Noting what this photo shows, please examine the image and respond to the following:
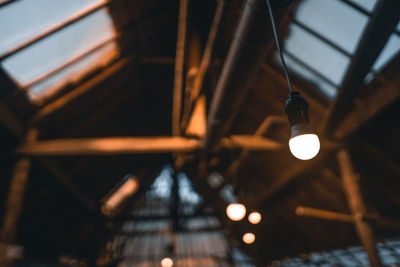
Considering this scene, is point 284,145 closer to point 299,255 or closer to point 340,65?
point 340,65

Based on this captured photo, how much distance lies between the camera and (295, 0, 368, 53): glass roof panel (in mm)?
4161

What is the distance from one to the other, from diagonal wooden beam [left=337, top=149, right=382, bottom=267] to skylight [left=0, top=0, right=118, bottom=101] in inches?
207

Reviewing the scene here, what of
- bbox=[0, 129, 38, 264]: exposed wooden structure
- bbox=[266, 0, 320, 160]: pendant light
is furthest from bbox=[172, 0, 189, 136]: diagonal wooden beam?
bbox=[266, 0, 320, 160]: pendant light

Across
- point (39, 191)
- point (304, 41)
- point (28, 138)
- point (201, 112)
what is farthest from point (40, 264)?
point (304, 41)

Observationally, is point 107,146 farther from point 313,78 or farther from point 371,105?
point 371,105

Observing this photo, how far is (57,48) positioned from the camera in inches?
181

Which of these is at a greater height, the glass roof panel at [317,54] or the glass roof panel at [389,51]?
the glass roof panel at [317,54]

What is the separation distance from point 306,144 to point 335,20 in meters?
3.45

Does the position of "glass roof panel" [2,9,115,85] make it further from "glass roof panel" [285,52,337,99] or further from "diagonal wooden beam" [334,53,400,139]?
"diagonal wooden beam" [334,53,400,139]

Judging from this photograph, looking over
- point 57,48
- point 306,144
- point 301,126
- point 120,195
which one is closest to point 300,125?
point 301,126

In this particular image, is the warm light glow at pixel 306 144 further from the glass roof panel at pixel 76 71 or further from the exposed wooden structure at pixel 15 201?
the exposed wooden structure at pixel 15 201

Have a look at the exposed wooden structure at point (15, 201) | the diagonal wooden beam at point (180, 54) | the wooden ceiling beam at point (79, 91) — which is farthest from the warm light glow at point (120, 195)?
the diagonal wooden beam at point (180, 54)

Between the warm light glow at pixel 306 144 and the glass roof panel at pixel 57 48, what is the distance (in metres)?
4.14

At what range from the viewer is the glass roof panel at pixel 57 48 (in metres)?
4.30
